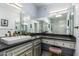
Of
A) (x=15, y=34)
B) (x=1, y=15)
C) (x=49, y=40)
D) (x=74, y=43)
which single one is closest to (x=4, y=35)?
(x=15, y=34)

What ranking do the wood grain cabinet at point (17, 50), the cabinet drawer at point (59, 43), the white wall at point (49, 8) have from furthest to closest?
the cabinet drawer at point (59, 43) < the white wall at point (49, 8) < the wood grain cabinet at point (17, 50)

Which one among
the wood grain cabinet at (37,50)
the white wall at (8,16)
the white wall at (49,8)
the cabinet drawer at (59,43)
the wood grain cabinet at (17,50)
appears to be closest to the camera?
the wood grain cabinet at (17,50)

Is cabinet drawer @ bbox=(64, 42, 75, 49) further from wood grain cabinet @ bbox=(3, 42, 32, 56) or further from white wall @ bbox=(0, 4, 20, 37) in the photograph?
white wall @ bbox=(0, 4, 20, 37)

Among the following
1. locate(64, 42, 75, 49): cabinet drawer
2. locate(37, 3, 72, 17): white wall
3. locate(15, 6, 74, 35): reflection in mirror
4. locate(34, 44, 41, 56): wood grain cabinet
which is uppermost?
locate(37, 3, 72, 17): white wall

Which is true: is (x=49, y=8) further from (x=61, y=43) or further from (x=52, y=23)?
(x=61, y=43)

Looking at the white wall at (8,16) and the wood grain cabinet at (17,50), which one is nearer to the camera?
the wood grain cabinet at (17,50)

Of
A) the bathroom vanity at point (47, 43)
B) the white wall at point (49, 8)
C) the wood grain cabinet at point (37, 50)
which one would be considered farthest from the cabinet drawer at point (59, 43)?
the white wall at point (49, 8)

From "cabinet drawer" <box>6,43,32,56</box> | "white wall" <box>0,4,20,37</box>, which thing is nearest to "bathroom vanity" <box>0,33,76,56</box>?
"cabinet drawer" <box>6,43,32,56</box>

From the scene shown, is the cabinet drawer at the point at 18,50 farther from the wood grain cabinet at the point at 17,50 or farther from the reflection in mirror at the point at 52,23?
the reflection in mirror at the point at 52,23

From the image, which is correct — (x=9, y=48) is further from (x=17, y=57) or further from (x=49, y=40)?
(x=49, y=40)

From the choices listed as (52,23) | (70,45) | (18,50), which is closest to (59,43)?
(70,45)

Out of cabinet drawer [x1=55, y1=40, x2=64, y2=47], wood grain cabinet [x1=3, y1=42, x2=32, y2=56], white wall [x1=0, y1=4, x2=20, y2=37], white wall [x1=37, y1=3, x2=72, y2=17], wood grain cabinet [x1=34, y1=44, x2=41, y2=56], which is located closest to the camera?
wood grain cabinet [x1=3, y1=42, x2=32, y2=56]

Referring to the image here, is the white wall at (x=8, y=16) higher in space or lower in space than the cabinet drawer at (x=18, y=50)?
higher

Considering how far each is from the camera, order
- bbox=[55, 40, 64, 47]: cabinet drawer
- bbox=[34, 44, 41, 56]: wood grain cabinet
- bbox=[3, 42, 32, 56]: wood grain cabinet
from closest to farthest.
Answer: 1. bbox=[3, 42, 32, 56]: wood grain cabinet
2. bbox=[34, 44, 41, 56]: wood grain cabinet
3. bbox=[55, 40, 64, 47]: cabinet drawer
